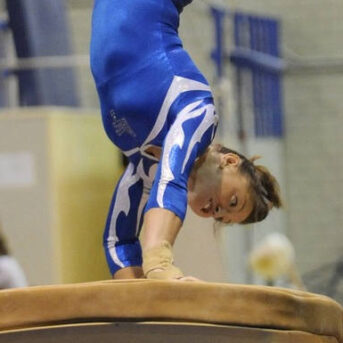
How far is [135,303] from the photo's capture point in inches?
40.5

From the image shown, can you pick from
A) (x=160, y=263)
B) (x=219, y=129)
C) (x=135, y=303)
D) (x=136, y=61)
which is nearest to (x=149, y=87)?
(x=136, y=61)

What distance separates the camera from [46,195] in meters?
3.32

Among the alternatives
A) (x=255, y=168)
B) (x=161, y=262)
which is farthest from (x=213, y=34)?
(x=161, y=262)

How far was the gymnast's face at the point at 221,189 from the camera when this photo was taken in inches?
56.3

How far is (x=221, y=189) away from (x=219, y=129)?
1.69m

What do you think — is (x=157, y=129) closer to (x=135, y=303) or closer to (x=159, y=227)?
(x=159, y=227)

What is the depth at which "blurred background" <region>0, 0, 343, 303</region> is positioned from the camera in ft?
10.9

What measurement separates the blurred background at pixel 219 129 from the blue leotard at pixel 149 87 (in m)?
1.53

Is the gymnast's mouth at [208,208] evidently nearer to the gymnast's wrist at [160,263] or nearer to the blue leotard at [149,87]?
the blue leotard at [149,87]

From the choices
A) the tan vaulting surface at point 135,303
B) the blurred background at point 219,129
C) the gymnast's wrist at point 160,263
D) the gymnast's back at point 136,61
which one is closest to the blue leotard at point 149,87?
the gymnast's back at point 136,61

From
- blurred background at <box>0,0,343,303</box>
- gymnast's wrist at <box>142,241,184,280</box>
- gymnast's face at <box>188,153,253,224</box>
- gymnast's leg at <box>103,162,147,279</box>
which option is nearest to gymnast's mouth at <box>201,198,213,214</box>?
gymnast's face at <box>188,153,253,224</box>

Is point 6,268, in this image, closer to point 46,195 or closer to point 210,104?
point 46,195

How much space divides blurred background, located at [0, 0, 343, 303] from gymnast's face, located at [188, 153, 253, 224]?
1464 mm

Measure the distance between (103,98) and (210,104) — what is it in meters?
0.17
